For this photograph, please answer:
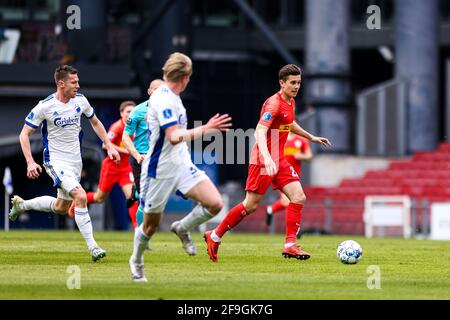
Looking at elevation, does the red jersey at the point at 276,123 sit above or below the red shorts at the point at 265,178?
above

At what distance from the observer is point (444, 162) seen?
37125 mm

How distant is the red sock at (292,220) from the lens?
53.7 feet

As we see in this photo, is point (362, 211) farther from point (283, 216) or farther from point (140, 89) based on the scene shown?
point (140, 89)

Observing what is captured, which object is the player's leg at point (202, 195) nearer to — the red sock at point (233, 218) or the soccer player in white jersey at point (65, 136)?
the red sock at point (233, 218)

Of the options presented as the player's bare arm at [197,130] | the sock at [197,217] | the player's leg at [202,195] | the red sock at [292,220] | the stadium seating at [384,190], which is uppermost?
the player's bare arm at [197,130]

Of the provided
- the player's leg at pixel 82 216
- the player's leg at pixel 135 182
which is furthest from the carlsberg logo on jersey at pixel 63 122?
the player's leg at pixel 135 182

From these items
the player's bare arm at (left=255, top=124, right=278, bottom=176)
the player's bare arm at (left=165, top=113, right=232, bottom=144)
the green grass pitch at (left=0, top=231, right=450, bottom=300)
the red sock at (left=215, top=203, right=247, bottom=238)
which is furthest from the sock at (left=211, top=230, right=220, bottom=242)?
the player's bare arm at (left=165, top=113, right=232, bottom=144)

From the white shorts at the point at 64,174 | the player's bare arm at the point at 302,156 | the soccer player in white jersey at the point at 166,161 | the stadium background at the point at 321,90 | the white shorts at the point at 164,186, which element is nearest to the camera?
the soccer player in white jersey at the point at 166,161

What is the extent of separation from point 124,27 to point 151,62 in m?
3.16

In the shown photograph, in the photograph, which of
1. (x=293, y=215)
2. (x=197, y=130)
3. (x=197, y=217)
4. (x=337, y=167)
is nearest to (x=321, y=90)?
(x=337, y=167)

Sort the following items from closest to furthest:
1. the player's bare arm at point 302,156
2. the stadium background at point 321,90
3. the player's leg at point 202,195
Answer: the player's leg at point 202,195, the player's bare arm at point 302,156, the stadium background at point 321,90

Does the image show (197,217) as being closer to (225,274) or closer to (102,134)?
(225,274)
